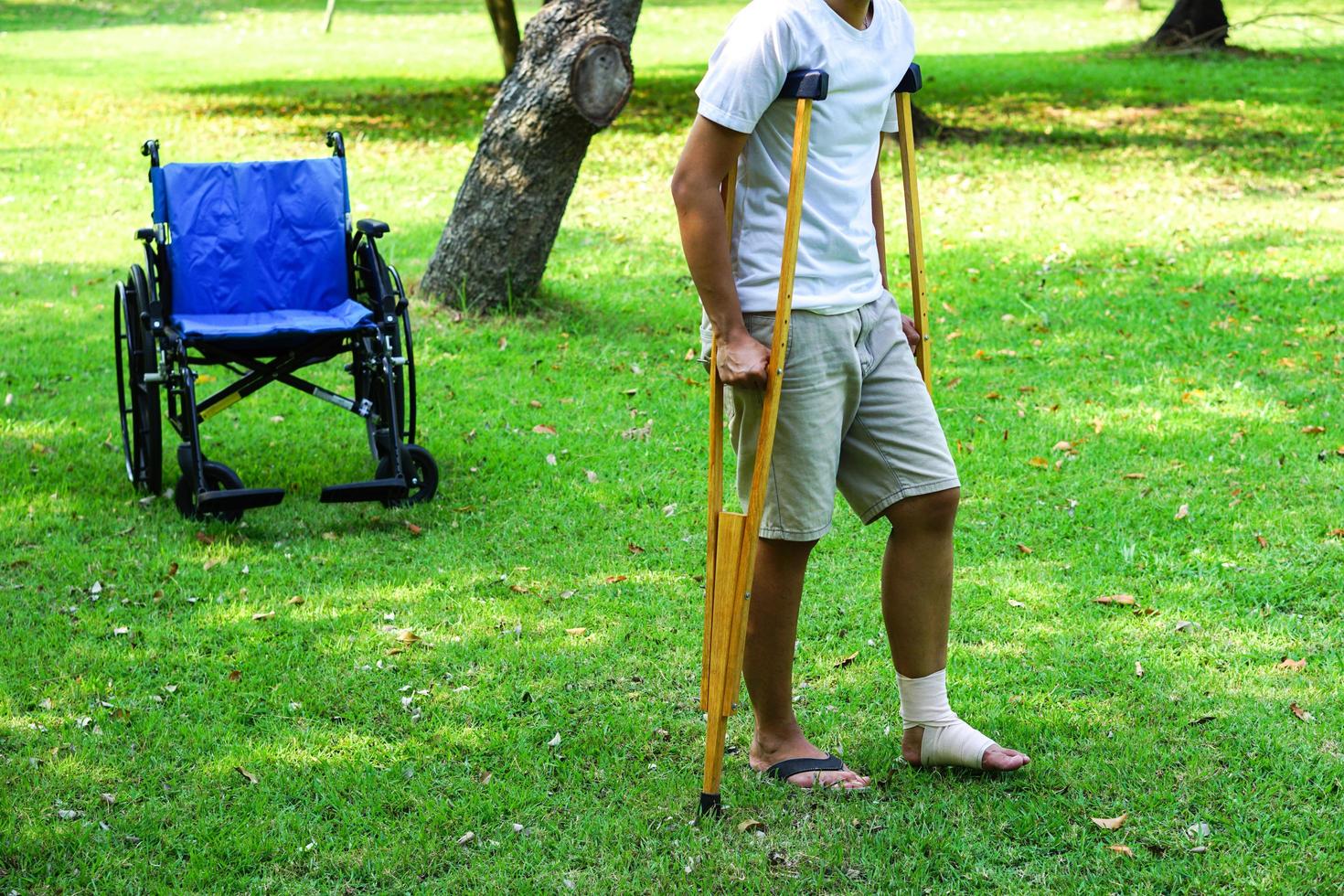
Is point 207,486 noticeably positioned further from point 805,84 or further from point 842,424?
point 805,84

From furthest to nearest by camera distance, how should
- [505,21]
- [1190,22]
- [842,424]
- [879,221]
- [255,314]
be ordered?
[1190,22] < [505,21] < [255,314] < [879,221] < [842,424]

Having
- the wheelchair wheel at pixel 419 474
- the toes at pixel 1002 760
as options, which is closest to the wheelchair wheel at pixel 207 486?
the wheelchair wheel at pixel 419 474

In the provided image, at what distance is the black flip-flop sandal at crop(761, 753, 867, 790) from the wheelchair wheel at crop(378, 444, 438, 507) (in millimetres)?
2425

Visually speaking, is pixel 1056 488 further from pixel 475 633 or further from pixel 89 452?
pixel 89 452

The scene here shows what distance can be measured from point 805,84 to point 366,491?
9.41ft

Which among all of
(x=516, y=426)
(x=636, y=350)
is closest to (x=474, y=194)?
(x=636, y=350)

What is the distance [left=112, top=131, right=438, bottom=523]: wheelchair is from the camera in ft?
17.8

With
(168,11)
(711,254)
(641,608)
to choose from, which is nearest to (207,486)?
(641,608)

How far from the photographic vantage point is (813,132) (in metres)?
3.13

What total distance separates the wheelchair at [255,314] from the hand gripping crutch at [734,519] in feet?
7.66

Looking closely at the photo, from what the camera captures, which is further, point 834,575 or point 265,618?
point 834,575

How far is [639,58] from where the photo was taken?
21.9 metres

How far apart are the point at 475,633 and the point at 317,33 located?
23.9m

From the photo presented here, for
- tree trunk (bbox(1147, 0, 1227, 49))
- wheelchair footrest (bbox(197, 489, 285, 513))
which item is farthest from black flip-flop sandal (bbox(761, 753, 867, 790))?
tree trunk (bbox(1147, 0, 1227, 49))
